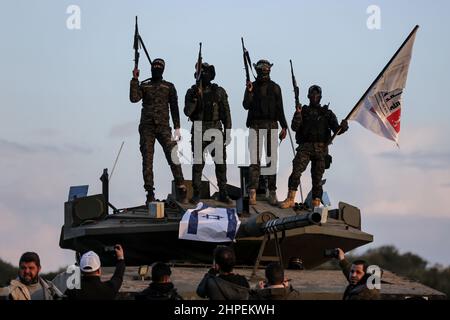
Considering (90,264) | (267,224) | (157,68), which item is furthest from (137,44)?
(90,264)

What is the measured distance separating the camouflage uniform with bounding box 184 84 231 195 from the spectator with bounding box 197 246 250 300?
27.6 ft

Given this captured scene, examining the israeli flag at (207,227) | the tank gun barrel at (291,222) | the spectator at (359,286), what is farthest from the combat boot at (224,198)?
the spectator at (359,286)

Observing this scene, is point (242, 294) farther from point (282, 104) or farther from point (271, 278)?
point (282, 104)

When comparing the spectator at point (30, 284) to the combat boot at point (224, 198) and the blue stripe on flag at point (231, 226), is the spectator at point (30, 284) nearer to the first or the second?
the blue stripe on flag at point (231, 226)

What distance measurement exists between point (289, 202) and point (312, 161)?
85 cm

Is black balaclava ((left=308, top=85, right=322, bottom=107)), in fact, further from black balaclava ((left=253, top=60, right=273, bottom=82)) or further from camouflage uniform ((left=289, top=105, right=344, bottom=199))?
black balaclava ((left=253, top=60, right=273, bottom=82))

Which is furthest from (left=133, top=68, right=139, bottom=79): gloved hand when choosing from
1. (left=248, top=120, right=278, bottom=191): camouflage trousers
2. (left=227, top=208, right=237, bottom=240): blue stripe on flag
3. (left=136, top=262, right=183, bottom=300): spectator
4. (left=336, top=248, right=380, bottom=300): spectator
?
(left=136, top=262, right=183, bottom=300): spectator

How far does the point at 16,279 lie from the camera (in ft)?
47.8

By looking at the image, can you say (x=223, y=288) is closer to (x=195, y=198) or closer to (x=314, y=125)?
(x=195, y=198)

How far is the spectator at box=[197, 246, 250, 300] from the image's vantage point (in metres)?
14.7

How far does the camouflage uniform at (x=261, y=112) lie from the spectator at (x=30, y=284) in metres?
9.52

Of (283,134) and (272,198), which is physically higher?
(283,134)

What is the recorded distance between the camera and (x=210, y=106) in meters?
23.5
